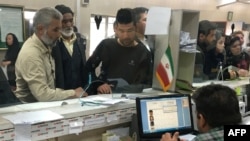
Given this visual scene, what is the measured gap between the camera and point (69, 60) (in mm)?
2172

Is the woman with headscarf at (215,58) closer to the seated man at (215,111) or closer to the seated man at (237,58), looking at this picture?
the seated man at (237,58)

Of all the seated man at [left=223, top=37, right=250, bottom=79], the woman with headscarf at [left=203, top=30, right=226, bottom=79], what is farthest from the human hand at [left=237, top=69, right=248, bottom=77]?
the woman with headscarf at [left=203, top=30, right=226, bottom=79]

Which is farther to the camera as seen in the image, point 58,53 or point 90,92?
point 58,53

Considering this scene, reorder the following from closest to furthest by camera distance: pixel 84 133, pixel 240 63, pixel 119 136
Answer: pixel 84 133 < pixel 119 136 < pixel 240 63

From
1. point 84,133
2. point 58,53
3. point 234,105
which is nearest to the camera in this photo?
point 234,105

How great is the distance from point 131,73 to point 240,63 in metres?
1.41

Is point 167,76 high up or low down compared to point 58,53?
down

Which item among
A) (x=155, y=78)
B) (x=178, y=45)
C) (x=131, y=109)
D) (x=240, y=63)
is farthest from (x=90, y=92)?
(x=240, y=63)

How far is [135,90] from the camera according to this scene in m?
1.89

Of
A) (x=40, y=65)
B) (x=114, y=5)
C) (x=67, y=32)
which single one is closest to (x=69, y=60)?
(x=67, y=32)

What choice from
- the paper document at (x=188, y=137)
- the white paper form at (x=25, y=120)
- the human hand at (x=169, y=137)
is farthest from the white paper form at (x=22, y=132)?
the paper document at (x=188, y=137)

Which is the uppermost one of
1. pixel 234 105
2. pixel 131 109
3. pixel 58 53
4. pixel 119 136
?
pixel 58 53

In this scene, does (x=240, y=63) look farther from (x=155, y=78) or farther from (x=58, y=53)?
(x=58, y=53)

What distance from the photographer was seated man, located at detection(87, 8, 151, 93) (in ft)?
6.27
